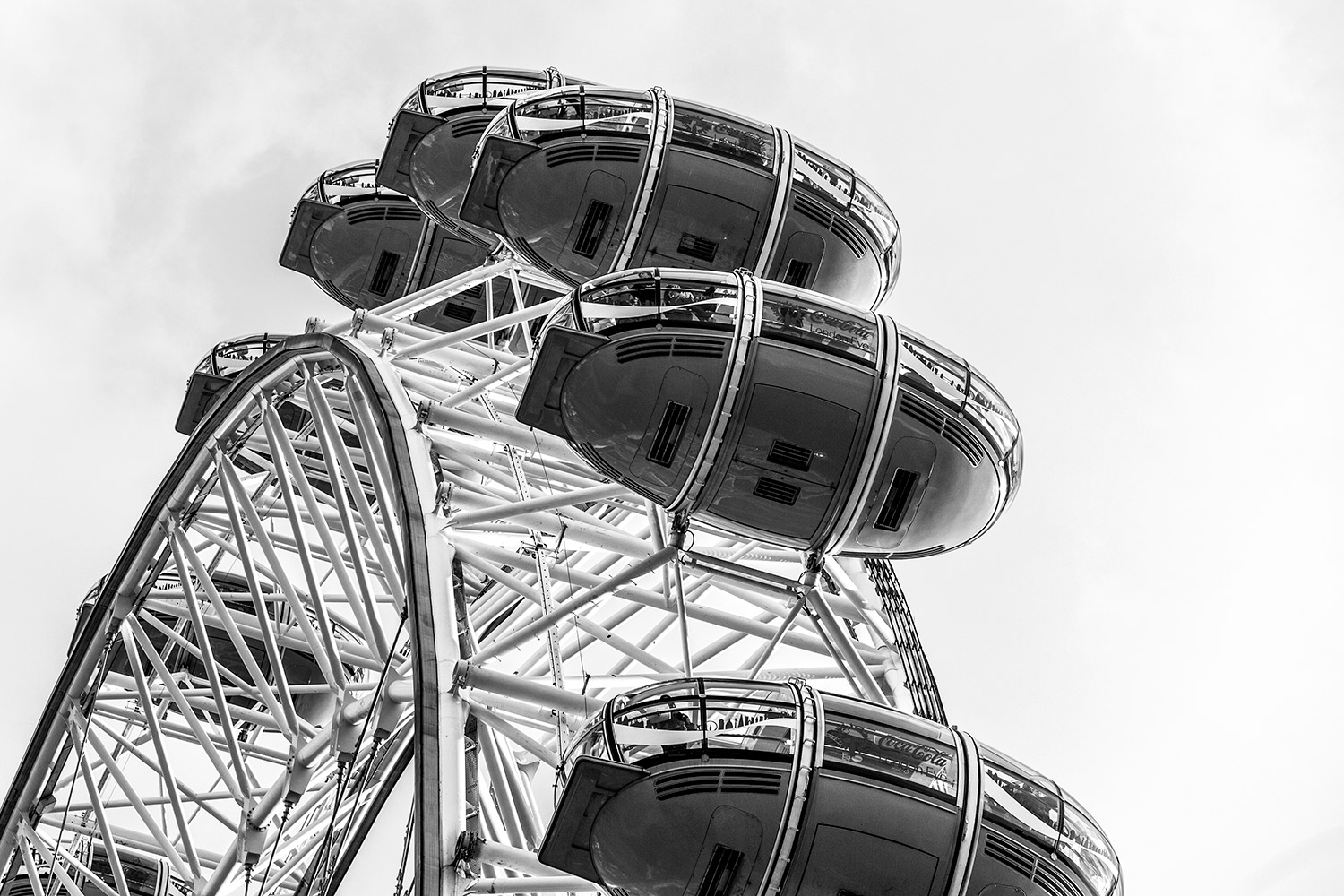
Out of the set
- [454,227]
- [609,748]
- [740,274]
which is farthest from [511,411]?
[609,748]

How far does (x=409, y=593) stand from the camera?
44.0 ft

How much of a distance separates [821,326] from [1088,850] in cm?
429

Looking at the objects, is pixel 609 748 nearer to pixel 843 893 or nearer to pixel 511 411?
pixel 843 893

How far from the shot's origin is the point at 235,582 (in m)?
25.3

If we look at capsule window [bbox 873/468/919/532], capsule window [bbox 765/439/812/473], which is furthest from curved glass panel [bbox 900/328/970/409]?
capsule window [bbox 765/439/812/473]

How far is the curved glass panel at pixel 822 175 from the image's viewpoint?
16.0m

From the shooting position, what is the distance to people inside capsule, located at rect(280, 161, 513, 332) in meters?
22.6

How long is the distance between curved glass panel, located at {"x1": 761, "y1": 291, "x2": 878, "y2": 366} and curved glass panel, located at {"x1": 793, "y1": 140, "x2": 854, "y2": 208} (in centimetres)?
282

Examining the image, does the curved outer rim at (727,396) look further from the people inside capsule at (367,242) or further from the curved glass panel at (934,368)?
the people inside capsule at (367,242)

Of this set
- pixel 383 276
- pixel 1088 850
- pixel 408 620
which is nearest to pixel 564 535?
pixel 408 620

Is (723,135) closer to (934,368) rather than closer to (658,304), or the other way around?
(658,304)

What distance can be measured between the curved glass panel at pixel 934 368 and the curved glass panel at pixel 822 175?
9.21 feet

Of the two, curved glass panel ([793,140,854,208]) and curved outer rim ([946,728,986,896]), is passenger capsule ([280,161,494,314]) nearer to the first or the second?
curved glass panel ([793,140,854,208])

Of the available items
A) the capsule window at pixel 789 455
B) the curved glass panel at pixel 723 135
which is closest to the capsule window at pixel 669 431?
the capsule window at pixel 789 455
